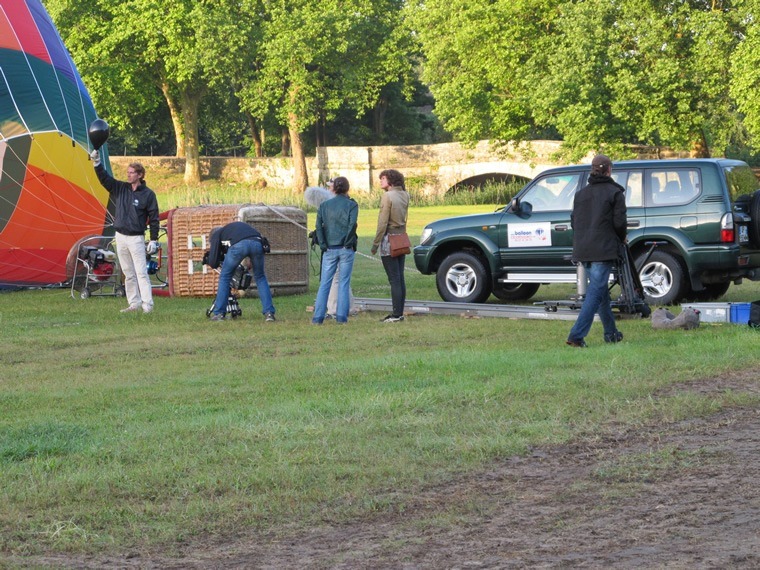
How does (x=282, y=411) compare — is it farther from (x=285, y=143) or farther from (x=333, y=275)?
(x=285, y=143)

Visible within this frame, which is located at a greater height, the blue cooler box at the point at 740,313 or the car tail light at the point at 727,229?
the car tail light at the point at 727,229

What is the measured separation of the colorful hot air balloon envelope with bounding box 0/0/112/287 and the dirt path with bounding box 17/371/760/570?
50.0ft

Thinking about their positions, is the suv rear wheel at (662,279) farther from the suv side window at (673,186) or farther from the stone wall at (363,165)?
the stone wall at (363,165)

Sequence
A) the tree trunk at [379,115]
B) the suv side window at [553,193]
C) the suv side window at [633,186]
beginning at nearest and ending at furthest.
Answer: the suv side window at [633,186], the suv side window at [553,193], the tree trunk at [379,115]

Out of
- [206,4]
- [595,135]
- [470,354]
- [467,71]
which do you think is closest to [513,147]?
[467,71]

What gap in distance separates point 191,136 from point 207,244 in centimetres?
4944

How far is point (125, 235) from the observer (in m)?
17.4

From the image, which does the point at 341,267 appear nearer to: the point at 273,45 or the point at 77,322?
the point at 77,322

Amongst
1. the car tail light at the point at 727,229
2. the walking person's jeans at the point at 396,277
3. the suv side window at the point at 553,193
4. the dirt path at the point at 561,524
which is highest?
the suv side window at the point at 553,193

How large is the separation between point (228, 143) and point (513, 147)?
31.4 meters

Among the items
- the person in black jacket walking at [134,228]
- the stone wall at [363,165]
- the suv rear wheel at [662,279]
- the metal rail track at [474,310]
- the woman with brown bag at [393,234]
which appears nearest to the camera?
the metal rail track at [474,310]

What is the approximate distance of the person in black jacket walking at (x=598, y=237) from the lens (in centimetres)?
1233

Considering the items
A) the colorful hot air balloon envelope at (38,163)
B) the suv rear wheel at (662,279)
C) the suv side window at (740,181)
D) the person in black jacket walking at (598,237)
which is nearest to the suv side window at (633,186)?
the suv rear wheel at (662,279)

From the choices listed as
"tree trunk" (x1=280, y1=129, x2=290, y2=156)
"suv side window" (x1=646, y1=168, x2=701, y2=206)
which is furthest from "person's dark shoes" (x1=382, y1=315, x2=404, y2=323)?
"tree trunk" (x1=280, y1=129, x2=290, y2=156)
